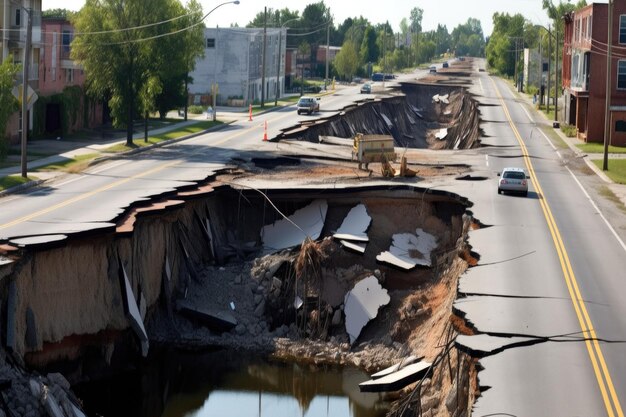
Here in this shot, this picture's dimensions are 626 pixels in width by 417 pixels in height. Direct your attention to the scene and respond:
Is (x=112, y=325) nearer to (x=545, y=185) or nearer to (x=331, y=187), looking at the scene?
(x=331, y=187)

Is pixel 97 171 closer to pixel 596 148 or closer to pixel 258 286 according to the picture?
pixel 258 286

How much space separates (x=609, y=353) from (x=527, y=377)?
9.21 feet

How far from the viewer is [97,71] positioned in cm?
6041

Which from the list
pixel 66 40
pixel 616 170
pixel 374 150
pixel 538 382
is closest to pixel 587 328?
pixel 538 382

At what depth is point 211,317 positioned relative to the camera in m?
34.0

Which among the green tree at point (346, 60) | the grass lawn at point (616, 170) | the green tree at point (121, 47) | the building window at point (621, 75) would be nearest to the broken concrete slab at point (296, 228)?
the grass lawn at point (616, 170)

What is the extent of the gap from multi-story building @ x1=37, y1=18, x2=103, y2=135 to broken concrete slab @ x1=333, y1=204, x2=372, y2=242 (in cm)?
3041

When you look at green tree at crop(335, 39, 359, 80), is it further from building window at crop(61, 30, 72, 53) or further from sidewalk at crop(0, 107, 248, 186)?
building window at crop(61, 30, 72, 53)

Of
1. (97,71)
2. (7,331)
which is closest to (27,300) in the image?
(7,331)

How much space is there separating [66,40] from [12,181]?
3747cm

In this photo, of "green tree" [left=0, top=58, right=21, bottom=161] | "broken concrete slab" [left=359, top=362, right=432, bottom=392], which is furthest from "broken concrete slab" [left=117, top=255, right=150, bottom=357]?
"green tree" [left=0, top=58, right=21, bottom=161]

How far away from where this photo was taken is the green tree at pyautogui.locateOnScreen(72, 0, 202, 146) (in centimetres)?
5934

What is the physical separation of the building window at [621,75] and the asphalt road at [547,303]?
80.5 feet

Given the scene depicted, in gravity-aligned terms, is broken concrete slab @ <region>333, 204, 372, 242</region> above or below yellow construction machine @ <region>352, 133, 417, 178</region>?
below
